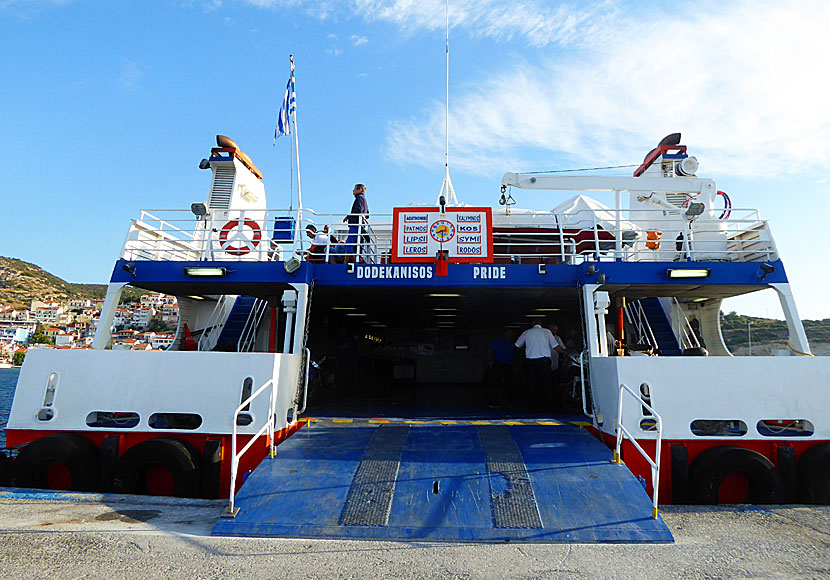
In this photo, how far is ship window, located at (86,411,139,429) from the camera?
6921mm

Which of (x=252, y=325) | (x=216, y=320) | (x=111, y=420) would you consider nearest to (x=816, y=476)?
(x=111, y=420)

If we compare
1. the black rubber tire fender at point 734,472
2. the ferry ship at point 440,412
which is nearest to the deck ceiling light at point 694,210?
the ferry ship at point 440,412

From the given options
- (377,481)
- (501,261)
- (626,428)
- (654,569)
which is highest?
(501,261)

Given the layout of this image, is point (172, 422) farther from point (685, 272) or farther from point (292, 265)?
point (685, 272)

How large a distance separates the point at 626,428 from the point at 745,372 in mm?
1520

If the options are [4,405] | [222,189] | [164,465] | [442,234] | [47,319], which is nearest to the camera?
[164,465]

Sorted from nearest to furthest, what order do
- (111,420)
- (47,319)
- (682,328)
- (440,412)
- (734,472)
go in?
(734,472) → (111,420) → (440,412) → (682,328) → (47,319)

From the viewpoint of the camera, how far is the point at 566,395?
11914 millimetres

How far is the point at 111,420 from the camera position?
8492 mm

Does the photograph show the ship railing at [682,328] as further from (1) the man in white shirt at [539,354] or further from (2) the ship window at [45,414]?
(2) the ship window at [45,414]

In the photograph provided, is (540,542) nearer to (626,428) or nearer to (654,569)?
(654,569)

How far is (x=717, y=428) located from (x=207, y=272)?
26.1 feet

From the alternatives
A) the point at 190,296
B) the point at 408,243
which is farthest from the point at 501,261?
the point at 190,296

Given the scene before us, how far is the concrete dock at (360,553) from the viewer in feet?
13.1
